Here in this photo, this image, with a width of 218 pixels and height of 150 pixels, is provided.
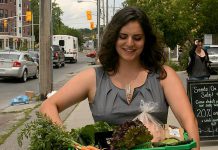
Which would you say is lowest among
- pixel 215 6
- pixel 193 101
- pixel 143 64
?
pixel 193 101

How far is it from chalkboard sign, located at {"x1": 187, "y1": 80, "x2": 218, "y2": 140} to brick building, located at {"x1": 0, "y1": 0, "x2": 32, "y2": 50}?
288 feet

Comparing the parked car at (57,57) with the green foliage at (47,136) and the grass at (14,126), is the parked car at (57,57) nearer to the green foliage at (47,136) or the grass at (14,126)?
the grass at (14,126)

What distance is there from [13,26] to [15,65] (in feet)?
294

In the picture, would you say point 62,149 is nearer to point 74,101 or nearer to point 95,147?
point 95,147

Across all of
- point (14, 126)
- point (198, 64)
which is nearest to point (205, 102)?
point (198, 64)

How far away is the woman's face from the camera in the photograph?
2635mm

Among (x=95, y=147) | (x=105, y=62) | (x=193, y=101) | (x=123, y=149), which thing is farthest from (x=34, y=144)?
(x=193, y=101)

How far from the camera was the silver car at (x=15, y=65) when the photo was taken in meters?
23.8

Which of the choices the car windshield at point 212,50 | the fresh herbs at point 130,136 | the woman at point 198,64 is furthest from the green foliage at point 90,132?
the car windshield at point 212,50

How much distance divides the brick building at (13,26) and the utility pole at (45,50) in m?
80.2

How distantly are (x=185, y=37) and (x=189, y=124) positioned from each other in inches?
1169

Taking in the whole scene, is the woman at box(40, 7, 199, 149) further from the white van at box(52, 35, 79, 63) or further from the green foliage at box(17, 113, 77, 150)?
the white van at box(52, 35, 79, 63)

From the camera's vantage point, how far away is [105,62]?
9.36 ft

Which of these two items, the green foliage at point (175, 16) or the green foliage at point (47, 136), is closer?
the green foliage at point (47, 136)
